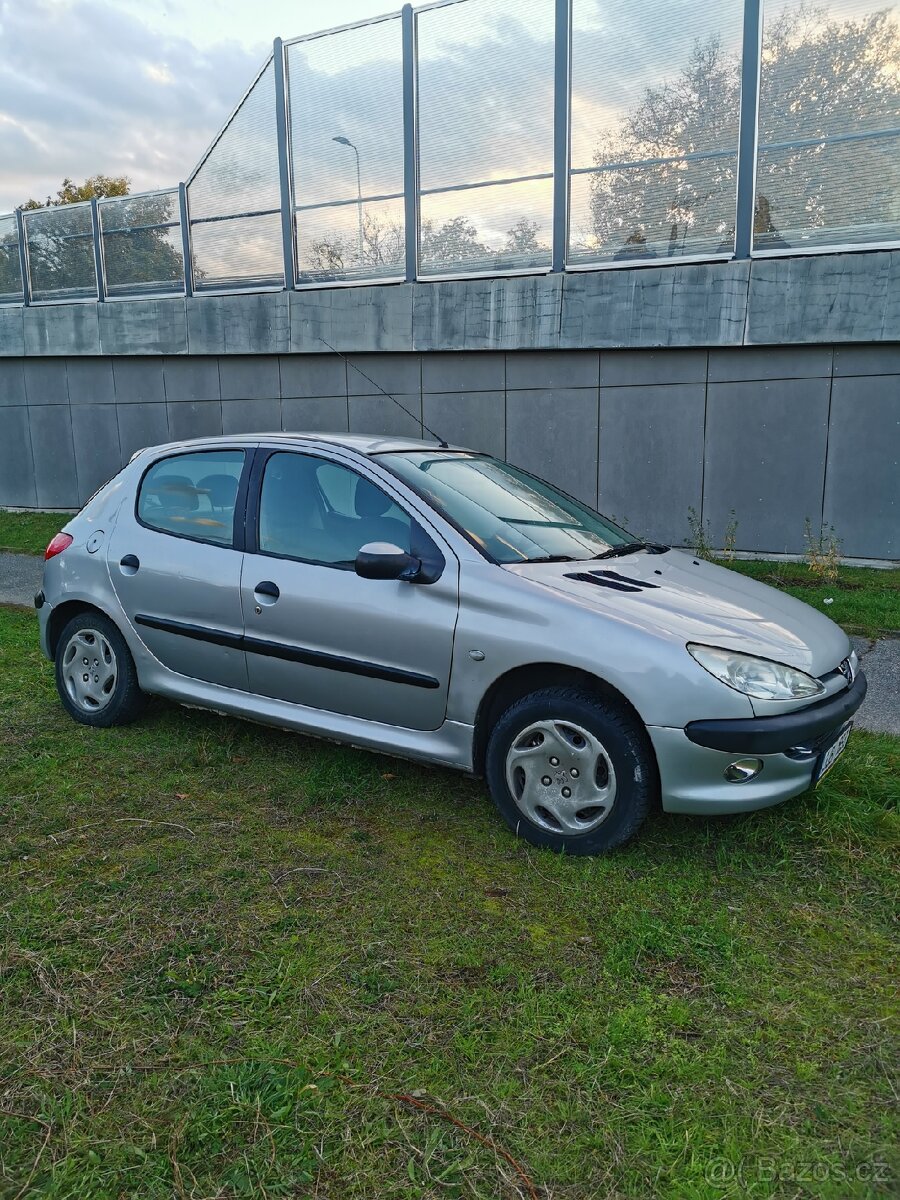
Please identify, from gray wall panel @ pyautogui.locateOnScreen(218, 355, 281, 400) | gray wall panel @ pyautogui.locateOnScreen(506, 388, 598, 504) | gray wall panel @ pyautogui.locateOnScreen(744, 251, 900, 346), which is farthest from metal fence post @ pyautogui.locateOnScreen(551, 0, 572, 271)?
gray wall panel @ pyautogui.locateOnScreen(218, 355, 281, 400)

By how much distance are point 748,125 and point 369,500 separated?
26.0 ft

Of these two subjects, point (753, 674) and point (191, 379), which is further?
point (191, 379)

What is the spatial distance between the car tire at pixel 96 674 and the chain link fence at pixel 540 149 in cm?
775

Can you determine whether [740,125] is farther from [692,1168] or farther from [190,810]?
[692,1168]

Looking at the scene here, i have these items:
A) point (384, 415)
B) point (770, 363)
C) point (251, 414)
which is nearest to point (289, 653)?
point (770, 363)

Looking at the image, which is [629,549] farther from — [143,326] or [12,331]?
[12,331]

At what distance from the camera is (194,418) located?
45.4 ft

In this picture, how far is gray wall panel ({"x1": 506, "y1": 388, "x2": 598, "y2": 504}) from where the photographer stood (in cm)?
1087

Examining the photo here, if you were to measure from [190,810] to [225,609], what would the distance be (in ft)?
3.05

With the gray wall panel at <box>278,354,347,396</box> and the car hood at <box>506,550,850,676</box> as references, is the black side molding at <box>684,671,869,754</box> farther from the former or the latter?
the gray wall panel at <box>278,354,347,396</box>

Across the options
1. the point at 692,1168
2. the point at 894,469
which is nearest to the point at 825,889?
the point at 692,1168

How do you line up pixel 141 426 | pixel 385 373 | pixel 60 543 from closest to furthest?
pixel 60 543 < pixel 385 373 < pixel 141 426

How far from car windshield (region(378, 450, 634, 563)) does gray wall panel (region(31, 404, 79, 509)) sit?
1250cm

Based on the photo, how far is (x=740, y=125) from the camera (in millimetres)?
9570
